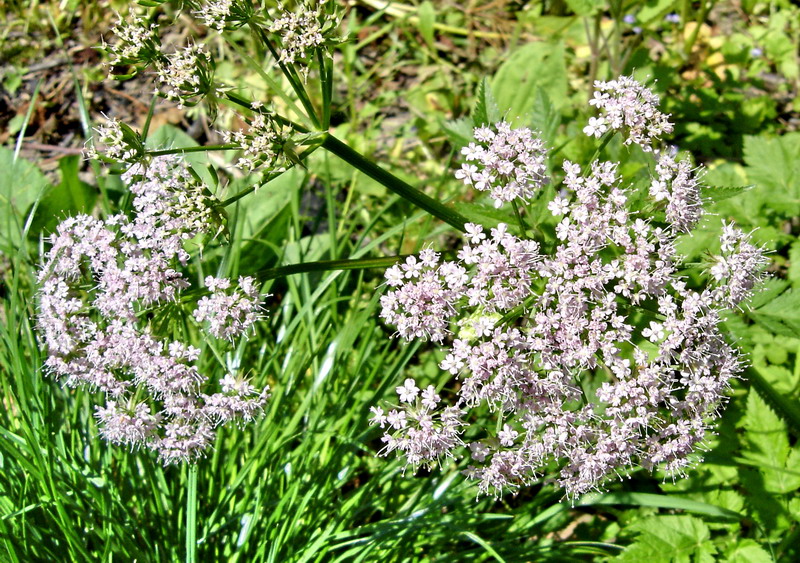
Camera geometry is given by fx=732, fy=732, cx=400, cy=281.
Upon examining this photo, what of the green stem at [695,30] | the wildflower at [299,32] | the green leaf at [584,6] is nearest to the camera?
the wildflower at [299,32]

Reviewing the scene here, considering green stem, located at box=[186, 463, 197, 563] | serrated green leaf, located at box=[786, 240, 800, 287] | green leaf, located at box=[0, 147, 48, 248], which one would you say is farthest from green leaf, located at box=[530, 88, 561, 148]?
green leaf, located at box=[0, 147, 48, 248]

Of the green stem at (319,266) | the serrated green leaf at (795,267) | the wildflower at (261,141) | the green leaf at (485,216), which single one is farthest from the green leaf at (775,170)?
the wildflower at (261,141)

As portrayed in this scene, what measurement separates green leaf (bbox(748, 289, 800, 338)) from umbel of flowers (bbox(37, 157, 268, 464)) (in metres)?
1.88

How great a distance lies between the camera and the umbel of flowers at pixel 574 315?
2.27 metres

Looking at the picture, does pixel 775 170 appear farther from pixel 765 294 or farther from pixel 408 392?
pixel 408 392

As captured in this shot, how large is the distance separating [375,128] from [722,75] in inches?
97.0

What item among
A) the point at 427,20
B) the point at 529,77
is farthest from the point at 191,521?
the point at 427,20

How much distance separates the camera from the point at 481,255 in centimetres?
235

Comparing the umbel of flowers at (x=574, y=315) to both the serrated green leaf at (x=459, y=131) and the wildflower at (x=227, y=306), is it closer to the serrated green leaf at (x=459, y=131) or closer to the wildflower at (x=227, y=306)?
the wildflower at (x=227, y=306)

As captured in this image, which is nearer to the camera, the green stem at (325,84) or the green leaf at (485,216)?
the green stem at (325,84)

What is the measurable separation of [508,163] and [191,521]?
192 cm

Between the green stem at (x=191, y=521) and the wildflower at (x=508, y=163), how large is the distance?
5.45ft

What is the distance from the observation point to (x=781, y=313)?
2816 mm

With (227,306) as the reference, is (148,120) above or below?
above
